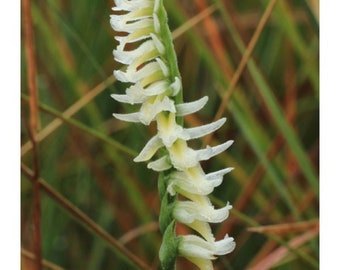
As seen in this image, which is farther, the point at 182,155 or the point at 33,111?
the point at 33,111

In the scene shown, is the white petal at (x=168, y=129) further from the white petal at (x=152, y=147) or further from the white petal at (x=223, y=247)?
the white petal at (x=223, y=247)

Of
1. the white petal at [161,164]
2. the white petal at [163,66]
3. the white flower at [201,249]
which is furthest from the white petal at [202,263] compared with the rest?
the white petal at [163,66]

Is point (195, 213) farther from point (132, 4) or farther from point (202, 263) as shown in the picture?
point (132, 4)

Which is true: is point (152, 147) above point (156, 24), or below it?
below

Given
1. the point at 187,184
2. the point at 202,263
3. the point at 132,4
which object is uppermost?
the point at 132,4

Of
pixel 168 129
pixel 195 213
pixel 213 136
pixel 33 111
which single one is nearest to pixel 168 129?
pixel 168 129
